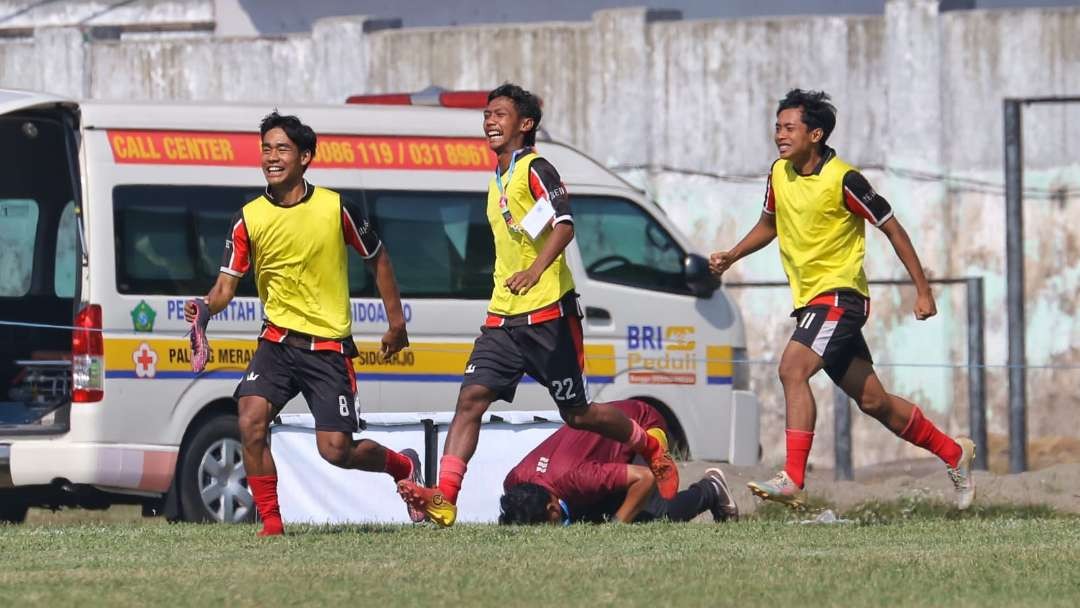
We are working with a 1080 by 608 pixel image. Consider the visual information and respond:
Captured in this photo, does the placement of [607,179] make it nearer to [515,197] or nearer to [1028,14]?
[515,197]

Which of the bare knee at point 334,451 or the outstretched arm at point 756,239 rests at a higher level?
the outstretched arm at point 756,239

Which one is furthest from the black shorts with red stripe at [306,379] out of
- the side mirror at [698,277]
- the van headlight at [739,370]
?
the van headlight at [739,370]

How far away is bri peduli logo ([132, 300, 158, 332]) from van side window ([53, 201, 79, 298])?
974mm

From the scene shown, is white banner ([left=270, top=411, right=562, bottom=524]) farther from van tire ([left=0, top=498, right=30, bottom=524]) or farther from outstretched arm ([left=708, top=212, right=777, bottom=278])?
outstretched arm ([left=708, top=212, right=777, bottom=278])

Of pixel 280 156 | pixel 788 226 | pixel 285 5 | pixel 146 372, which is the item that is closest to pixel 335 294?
pixel 280 156

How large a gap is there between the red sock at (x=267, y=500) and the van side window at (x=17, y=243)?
4.08 meters

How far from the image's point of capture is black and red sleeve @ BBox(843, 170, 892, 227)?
10.0 meters

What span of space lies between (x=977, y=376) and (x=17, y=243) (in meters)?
7.87

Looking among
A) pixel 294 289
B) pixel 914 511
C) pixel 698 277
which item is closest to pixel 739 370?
pixel 698 277

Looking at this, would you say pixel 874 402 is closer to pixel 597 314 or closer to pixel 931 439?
pixel 931 439

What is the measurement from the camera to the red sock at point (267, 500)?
9727mm

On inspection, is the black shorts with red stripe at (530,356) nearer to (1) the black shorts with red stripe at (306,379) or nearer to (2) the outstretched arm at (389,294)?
(2) the outstretched arm at (389,294)

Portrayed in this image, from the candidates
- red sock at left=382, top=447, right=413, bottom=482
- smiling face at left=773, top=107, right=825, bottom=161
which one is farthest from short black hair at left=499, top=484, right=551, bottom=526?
smiling face at left=773, top=107, right=825, bottom=161

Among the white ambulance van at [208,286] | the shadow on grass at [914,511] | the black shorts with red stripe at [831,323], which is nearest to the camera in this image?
the black shorts with red stripe at [831,323]
